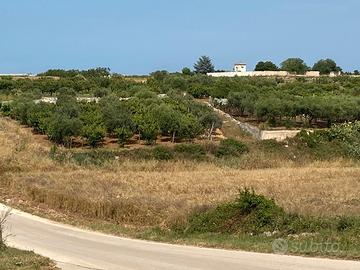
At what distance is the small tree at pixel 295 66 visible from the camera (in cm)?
13975

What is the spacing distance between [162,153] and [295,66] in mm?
103863

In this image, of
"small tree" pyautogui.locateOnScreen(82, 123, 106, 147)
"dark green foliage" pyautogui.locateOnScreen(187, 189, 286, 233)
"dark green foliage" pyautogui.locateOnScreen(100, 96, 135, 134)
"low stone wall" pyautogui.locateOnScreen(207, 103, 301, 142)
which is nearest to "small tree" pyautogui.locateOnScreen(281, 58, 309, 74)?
"low stone wall" pyautogui.locateOnScreen(207, 103, 301, 142)

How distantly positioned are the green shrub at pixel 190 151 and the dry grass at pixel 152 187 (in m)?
8.55

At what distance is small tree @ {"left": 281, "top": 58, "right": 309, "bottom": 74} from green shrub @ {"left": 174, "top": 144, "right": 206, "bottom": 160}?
94813mm

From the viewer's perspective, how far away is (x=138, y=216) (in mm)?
17391

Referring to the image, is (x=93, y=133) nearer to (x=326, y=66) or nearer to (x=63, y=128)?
(x=63, y=128)

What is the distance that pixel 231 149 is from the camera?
4628 cm

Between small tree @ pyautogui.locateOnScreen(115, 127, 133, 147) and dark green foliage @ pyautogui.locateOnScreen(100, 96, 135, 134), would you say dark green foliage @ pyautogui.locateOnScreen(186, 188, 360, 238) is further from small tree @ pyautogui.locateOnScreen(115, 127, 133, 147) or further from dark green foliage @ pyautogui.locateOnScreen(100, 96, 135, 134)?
dark green foliage @ pyautogui.locateOnScreen(100, 96, 135, 134)

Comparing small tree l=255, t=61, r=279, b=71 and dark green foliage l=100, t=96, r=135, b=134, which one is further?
small tree l=255, t=61, r=279, b=71

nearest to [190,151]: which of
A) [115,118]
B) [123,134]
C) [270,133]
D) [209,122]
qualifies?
[123,134]

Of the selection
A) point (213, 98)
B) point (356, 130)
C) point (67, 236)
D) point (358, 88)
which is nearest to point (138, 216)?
point (67, 236)

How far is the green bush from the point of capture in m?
45.8

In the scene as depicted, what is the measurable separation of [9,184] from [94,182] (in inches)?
149

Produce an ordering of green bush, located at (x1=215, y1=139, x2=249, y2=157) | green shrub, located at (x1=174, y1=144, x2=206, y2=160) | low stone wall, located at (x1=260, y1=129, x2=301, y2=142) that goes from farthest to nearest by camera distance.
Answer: low stone wall, located at (x1=260, y1=129, x2=301, y2=142)
green bush, located at (x1=215, y1=139, x2=249, y2=157)
green shrub, located at (x1=174, y1=144, x2=206, y2=160)
